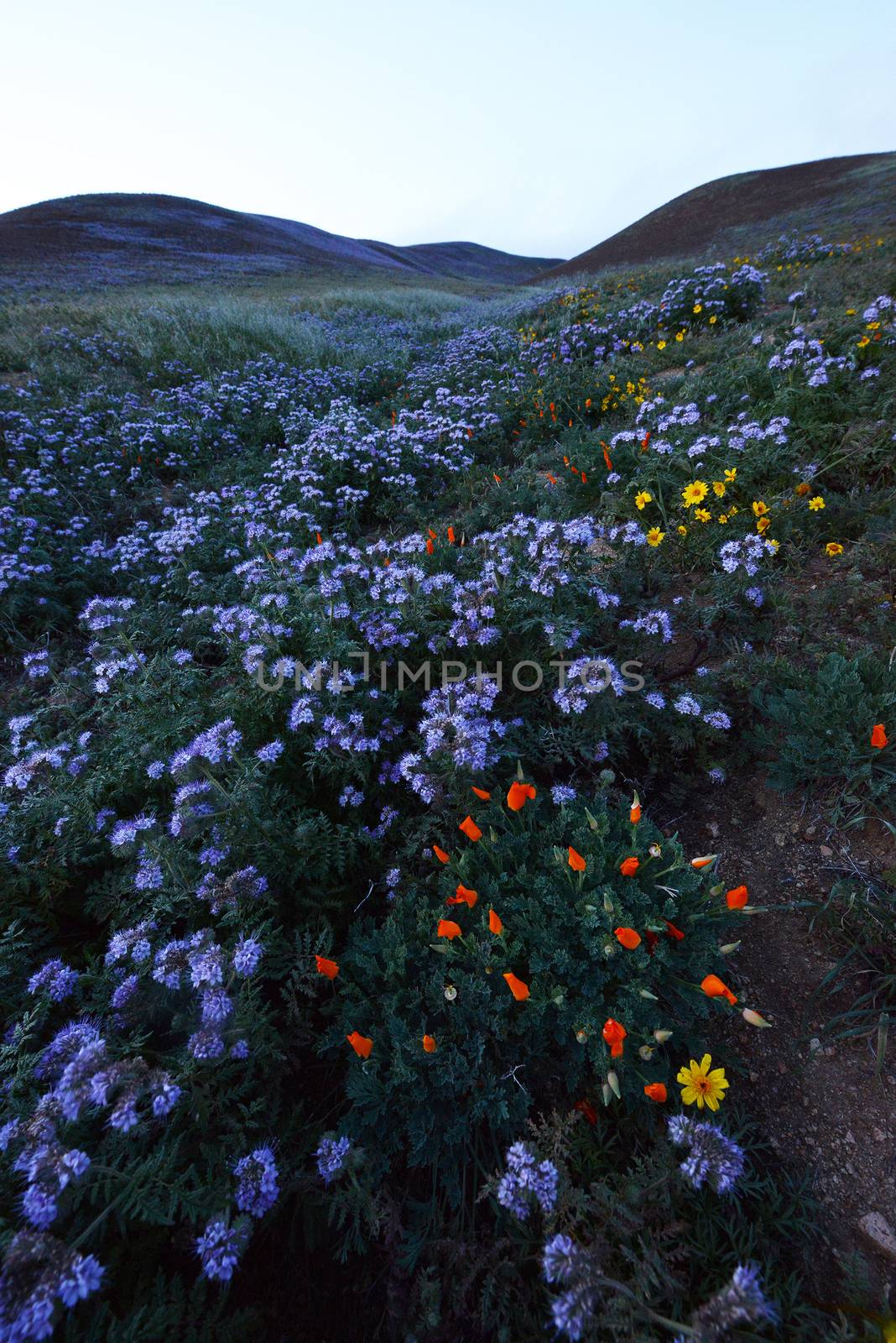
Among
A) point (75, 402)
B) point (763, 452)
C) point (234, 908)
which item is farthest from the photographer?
point (75, 402)

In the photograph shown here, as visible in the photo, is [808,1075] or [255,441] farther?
[255,441]

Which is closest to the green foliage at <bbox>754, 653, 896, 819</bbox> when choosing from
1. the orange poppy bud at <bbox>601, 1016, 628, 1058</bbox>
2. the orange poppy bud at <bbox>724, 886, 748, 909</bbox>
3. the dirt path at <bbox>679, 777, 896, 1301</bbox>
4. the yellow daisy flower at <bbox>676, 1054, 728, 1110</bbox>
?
the dirt path at <bbox>679, 777, 896, 1301</bbox>

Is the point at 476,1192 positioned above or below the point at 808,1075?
below

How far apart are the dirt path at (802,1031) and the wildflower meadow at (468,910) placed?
3 centimetres

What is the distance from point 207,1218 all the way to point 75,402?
1090 centimetres

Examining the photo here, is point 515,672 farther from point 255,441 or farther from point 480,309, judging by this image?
point 480,309

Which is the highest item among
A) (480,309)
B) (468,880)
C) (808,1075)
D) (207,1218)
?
(480,309)

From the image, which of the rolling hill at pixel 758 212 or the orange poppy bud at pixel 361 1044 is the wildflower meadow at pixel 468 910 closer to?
the orange poppy bud at pixel 361 1044

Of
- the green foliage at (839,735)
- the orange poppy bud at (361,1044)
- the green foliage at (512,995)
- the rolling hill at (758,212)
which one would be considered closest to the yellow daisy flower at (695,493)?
the green foliage at (839,735)

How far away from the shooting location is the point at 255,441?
8.30 metres

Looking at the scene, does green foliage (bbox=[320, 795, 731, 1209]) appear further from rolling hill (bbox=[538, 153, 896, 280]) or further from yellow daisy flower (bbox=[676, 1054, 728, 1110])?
rolling hill (bbox=[538, 153, 896, 280])

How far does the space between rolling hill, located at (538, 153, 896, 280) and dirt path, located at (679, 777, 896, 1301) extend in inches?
904


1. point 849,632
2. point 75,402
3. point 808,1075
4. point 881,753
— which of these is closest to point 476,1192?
point 808,1075

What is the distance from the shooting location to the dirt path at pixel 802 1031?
1846mm
